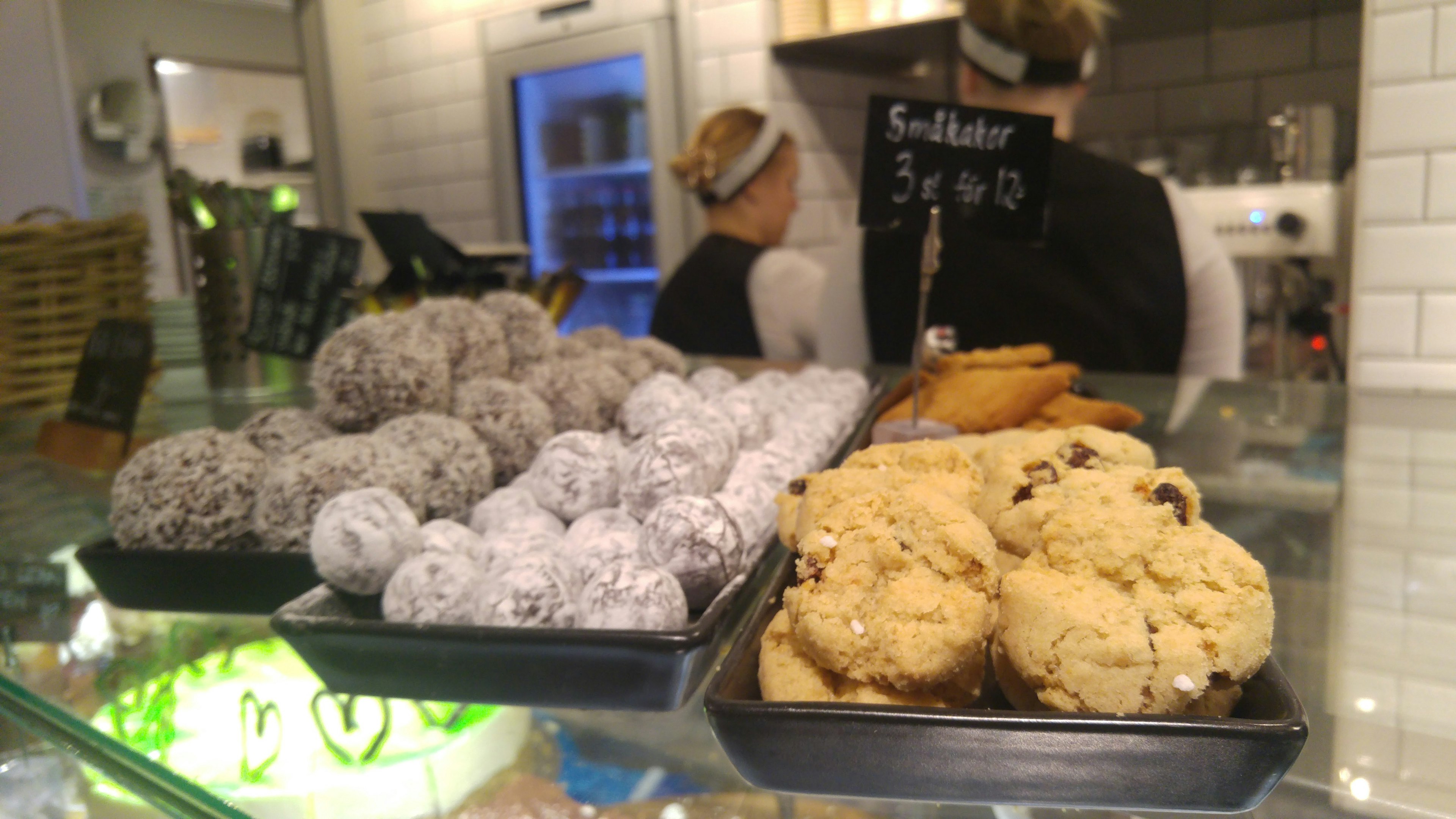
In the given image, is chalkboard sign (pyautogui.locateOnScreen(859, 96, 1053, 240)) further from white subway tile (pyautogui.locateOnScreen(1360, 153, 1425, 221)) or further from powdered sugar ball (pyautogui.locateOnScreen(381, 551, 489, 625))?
white subway tile (pyautogui.locateOnScreen(1360, 153, 1425, 221))

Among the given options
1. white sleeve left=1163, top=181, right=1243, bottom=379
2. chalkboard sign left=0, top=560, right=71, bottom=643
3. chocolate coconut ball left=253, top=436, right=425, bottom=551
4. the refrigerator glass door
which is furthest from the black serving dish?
the refrigerator glass door

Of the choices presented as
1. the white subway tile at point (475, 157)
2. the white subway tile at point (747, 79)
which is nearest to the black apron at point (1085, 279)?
the white subway tile at point (747, 79)

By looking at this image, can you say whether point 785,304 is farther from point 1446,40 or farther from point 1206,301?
point 1446,40

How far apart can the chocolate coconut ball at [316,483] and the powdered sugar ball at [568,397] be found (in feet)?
0.80

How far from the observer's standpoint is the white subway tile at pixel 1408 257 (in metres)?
1.87

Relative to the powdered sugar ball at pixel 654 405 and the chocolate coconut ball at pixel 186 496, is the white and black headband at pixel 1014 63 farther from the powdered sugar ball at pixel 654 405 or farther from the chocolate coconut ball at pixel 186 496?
the chocolate coconut ball at pixel 186 496

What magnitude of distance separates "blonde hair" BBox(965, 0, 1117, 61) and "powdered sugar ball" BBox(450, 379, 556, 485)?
1.03 metres

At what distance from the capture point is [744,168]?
2.61 m

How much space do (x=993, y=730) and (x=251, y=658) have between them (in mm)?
618

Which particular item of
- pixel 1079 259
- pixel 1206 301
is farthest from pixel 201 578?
pixel 1206 301

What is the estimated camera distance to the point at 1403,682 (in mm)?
595

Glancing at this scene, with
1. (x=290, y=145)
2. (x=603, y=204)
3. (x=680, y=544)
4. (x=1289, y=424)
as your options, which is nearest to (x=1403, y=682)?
(x=680, y=544)

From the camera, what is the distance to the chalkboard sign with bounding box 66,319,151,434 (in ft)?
3.85

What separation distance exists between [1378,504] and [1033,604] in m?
0.60
